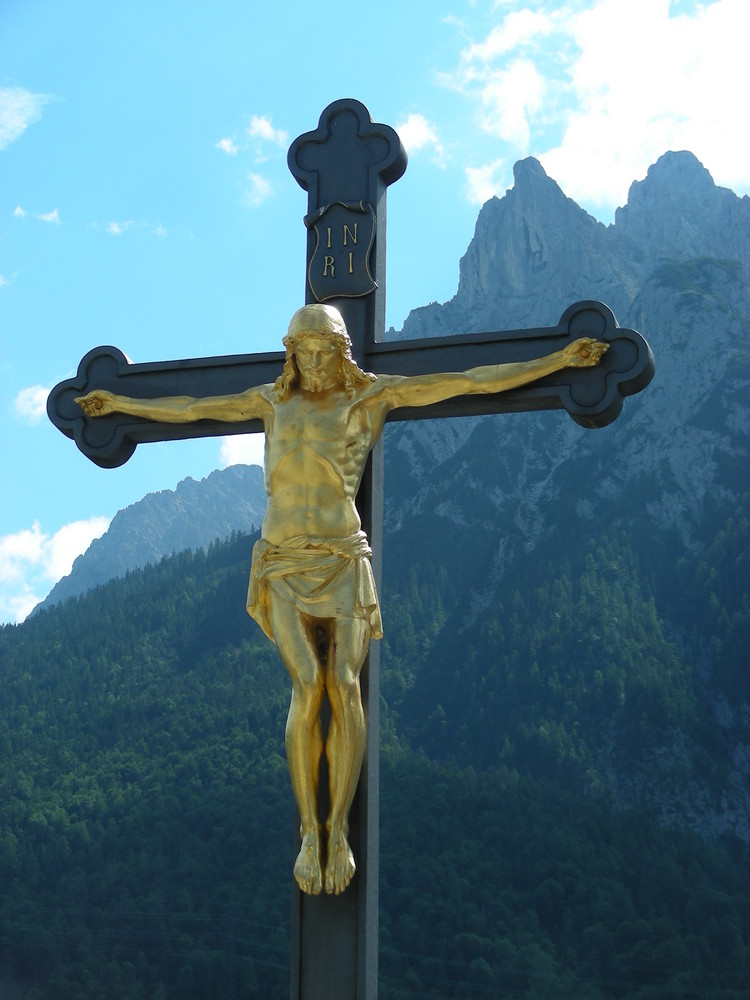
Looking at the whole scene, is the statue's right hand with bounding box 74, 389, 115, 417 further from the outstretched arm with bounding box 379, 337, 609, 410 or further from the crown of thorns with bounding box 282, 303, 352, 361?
the outstretched arm with bounding box 379, 337, 609, 410

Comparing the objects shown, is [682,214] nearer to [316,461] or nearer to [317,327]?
[317,327]

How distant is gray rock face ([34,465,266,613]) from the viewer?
4003 inches

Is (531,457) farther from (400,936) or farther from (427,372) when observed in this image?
(427,372)

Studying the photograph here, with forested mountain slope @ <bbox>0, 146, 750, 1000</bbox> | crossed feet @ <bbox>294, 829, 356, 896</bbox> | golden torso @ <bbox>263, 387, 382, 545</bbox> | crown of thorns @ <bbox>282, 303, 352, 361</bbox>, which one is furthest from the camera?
forested mountain slope @ <bbox>0, 146, 750, 1000</bbox>

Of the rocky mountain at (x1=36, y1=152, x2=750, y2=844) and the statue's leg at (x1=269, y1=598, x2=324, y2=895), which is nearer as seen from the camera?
the statue's leg at (x1=269, y1=598, x2=324, y2=895)

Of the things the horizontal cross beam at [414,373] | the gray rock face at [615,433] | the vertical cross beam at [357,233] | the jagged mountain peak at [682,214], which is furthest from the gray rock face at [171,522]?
the vertical cross beam at [357,233]

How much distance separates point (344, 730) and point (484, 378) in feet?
4.98

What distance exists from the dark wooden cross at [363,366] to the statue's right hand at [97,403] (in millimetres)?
37

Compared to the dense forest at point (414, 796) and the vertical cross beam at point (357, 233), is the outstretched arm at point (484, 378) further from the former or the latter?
the dense forest at point (414, 796)

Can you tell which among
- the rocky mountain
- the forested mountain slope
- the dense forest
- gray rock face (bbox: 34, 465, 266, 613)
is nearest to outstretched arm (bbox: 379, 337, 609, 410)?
the dense forest

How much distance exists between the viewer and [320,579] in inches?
200

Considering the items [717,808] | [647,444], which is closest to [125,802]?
[717,808]

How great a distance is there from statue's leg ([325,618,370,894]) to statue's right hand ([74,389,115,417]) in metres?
1.69

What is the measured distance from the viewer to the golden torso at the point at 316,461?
5199 millimetres
